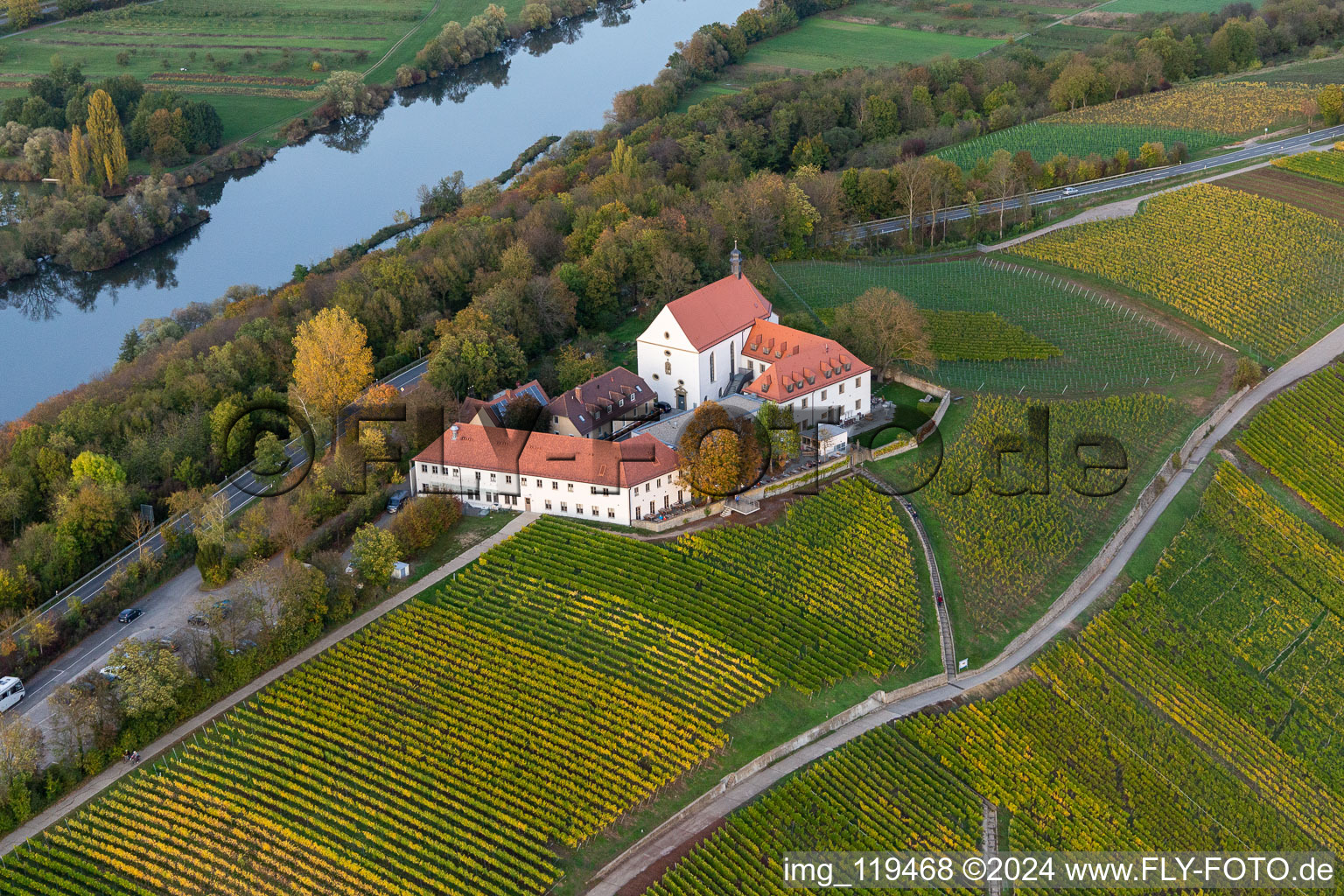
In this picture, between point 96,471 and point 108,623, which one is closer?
point 108,623

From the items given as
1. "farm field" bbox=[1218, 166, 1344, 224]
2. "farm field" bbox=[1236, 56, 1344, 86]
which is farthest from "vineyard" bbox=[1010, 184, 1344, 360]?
"farm field" bbox=[1236, 56, 1344, 86]

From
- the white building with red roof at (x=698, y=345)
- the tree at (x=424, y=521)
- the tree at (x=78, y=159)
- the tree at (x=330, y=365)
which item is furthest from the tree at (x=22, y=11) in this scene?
the tree at (x=424, y=521)

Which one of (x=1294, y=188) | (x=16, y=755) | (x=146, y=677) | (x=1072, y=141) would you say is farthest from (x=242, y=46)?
(x=16, y=755)

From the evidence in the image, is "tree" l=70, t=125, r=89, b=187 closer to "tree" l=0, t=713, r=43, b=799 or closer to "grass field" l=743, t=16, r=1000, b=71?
"grass field" l=743, t=16, r=1000, b=71

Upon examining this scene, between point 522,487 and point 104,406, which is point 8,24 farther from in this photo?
point 522,487

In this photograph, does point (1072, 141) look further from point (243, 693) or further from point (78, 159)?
point (243, 693)
